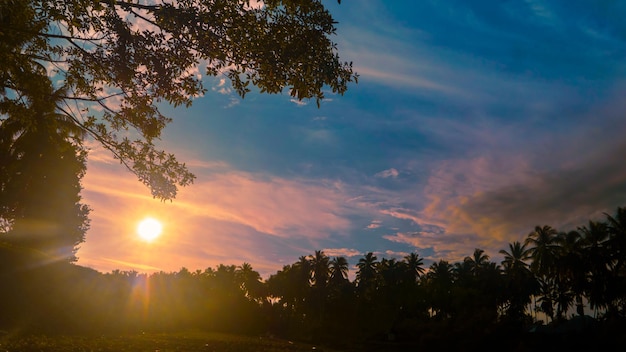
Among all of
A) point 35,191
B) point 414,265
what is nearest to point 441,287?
point 414,265

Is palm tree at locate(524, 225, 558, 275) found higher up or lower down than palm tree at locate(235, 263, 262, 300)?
higher up

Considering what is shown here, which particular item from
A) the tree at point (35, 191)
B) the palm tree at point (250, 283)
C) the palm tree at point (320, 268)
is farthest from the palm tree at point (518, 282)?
the tree at point (35, 191)

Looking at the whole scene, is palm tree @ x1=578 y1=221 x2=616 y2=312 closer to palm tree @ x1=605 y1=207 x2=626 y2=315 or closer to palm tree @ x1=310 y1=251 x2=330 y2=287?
palm tree @ x1=605 y1=207 x2=626 y2=315

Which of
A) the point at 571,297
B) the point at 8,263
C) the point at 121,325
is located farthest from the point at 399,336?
the point at 8,263

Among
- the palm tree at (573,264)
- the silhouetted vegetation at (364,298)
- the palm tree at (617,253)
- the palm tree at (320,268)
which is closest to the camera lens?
the silhouetted vegetation at (364,298)

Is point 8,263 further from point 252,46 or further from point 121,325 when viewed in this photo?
point 252,46

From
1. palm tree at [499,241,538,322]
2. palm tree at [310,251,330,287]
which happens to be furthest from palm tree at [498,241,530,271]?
palm tree at [310,251,330,287]

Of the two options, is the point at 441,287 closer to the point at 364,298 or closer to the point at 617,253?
the point at 364,298

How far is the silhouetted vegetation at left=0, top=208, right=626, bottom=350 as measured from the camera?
27078mm

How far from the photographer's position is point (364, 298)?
3585 inches

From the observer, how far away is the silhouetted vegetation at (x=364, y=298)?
2708 centimetres

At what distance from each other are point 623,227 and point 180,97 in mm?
66071

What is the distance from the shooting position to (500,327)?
146ft

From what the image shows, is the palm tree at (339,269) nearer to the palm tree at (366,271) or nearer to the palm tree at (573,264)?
the palm tree at (366,271)
